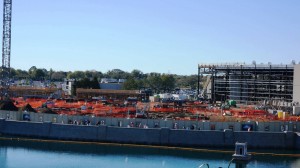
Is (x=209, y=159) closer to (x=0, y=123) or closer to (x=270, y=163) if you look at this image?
(x=270, y=163)

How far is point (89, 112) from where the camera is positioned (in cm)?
5906

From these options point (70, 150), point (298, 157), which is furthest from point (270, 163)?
point (70, 150)

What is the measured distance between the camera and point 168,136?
45.0 metres

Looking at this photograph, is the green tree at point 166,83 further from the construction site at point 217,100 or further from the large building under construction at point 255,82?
the large building under construction at point 255,82

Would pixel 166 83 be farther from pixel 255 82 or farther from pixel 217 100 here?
pixel 255 82

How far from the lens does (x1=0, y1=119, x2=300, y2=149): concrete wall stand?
144ft

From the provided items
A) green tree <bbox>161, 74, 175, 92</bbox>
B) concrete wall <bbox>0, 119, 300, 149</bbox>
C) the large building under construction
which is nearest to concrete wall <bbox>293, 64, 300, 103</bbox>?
the large building under construction

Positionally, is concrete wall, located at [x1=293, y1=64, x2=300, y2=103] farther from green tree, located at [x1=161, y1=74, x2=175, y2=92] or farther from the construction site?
green tree, located at [x1=161, y1=74, x2=175, y2=92]

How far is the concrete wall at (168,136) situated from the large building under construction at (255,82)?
25.9 meters

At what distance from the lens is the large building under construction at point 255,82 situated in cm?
7381

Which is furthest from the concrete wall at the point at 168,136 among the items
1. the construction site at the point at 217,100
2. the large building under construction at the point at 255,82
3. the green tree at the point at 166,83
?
the green tree at the point at 166,83

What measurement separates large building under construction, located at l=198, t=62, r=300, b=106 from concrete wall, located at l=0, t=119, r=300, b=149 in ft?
84.9

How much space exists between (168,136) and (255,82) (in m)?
38.9

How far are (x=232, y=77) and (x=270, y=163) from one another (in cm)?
4823
